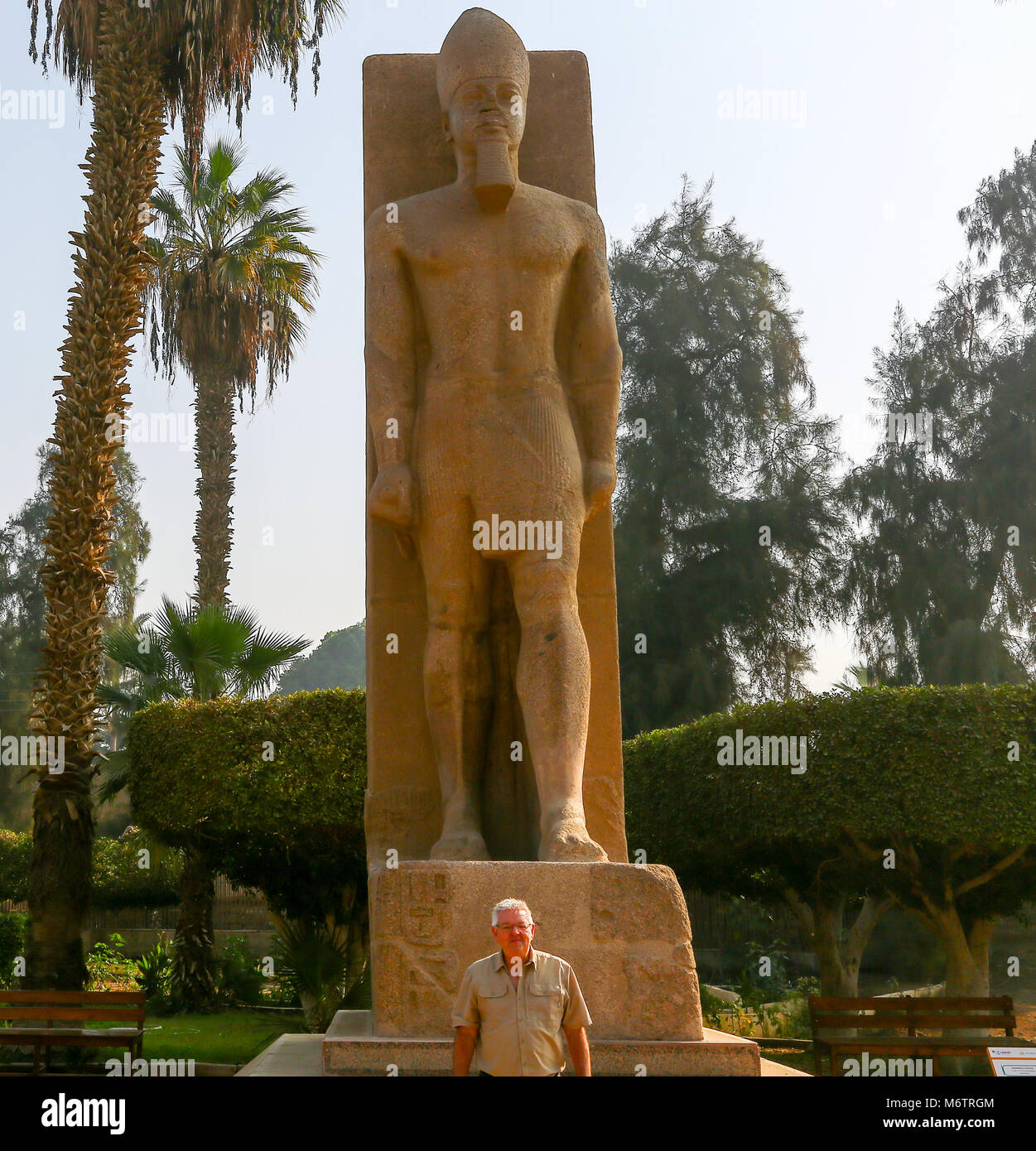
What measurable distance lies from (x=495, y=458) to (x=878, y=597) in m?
19.9

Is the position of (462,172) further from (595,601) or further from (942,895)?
(942,895)

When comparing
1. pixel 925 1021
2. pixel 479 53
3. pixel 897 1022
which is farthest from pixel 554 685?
pixel 897 1022

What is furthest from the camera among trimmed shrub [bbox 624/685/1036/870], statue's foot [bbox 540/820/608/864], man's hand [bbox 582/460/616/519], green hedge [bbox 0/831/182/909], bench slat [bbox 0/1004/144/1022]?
green hedge [bbox 0/831/182/909]

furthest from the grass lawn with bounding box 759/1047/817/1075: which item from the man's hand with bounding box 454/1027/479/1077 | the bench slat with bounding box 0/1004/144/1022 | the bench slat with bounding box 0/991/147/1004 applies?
the man's hand with bounding box 454/1027/479/1077

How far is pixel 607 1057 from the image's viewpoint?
397 cm

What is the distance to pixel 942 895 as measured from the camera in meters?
13.5

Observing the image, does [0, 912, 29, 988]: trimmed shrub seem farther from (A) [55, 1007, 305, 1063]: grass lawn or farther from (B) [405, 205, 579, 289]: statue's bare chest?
(B) [405, 205, 579, 289]: statue's bare chest

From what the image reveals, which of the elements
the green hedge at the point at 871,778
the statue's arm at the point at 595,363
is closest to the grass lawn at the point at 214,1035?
the green hedge at the point at 871,778

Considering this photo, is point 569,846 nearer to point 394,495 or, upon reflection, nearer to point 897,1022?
point 394,495

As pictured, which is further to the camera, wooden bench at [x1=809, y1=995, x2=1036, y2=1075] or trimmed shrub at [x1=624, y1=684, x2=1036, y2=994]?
trimmed shrub at [x1=624, y1=684, x2=1036, y2=994]

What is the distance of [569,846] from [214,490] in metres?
16.4

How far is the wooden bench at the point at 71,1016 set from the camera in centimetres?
805

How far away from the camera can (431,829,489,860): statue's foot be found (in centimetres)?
459

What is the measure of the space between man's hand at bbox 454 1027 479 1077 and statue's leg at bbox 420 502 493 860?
1451 mm
